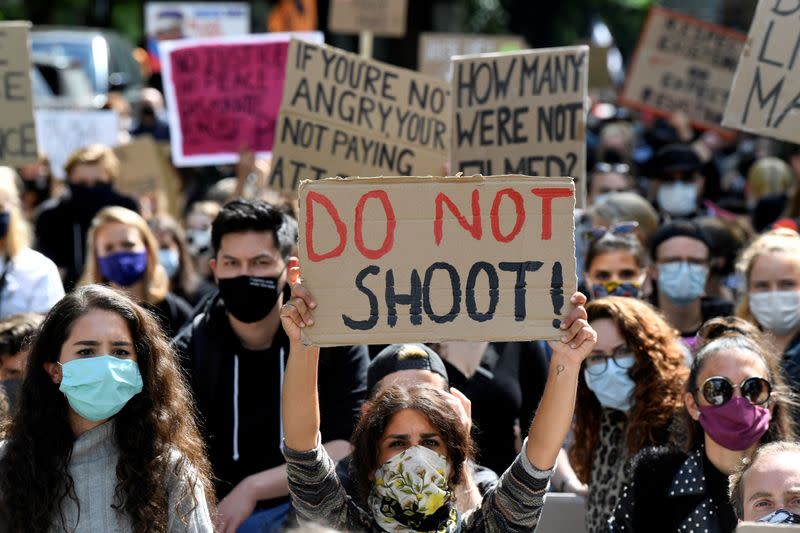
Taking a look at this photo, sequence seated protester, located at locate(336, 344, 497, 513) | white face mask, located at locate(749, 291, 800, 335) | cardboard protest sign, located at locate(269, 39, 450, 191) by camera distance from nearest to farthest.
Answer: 1. seated protester, located at locate(336, 344, 497, 513)
2. white face mask, located at locate(749, 291, 800, 335)
3. cardboard protest sign, located at locate(269, 39, 450, 191)

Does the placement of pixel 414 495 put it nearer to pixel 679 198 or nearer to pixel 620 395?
pixel 620 395

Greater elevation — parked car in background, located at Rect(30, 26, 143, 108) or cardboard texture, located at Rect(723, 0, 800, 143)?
cardboard texture, located at Rect(723, 0, 800, 143)

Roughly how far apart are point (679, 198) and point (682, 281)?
2703 mm

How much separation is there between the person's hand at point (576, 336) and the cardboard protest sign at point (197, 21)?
39.6 feet

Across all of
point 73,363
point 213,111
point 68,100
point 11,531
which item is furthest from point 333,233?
point 68,100

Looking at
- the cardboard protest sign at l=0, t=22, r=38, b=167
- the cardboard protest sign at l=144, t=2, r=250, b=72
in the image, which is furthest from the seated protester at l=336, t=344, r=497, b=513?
the cardboard protest sign at l=144, t=2, r=250, b=72

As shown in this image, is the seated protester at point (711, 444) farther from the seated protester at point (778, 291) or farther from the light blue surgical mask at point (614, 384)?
the seated protester at point (778, 291)

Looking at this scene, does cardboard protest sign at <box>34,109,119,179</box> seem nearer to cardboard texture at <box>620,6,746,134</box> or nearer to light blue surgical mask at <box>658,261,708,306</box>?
cardboard texture at <box>620,6,746,134</box>

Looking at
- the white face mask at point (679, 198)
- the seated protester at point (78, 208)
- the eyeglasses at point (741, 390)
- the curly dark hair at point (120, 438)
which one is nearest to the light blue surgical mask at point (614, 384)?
the eyeglasses at point (741, 390)

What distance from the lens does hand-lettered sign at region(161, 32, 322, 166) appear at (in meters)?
9.28

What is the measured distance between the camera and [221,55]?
9.40 metres

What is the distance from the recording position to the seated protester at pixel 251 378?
201 inches

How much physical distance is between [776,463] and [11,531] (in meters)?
2.13

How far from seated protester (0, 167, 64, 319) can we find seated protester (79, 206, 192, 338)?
386mm
